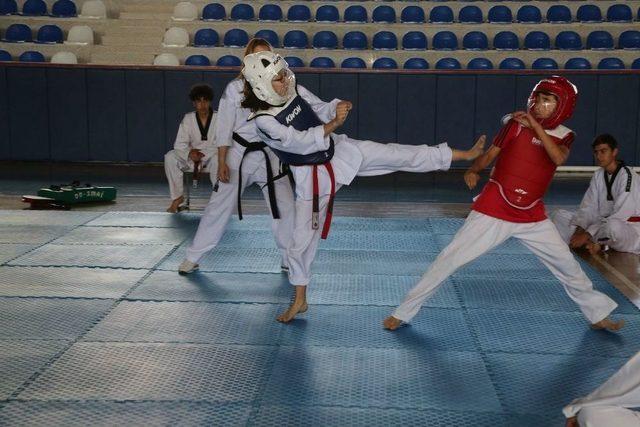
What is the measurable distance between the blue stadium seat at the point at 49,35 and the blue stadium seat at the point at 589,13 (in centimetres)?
923

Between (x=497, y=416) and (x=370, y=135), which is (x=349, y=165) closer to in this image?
(x=497, y=416)

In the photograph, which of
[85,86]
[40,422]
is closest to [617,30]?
[85,86]

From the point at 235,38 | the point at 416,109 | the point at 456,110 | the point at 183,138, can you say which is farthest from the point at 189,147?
the point at 235,38

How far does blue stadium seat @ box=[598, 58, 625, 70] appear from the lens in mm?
12453

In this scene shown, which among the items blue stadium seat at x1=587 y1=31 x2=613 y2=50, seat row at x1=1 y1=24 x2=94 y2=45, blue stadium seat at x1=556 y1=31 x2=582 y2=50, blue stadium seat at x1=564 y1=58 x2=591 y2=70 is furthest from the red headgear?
seat row at x1=1 y1=24 x2=94 y2=45

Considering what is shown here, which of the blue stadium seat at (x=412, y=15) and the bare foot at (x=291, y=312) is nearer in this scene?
the bare foot at (x=291, y=312)

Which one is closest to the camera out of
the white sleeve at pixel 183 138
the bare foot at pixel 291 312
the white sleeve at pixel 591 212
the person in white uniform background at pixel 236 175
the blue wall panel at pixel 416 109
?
the bare foot at pixel 291 312

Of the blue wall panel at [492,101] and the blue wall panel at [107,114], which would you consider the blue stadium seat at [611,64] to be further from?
the blue wall panel at [107,114]

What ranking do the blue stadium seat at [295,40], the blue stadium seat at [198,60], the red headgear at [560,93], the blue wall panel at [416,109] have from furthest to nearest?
the blue stadium seat at [295,40], the blue stadium seat at [198,60], the blue wall panel at [416,109], the red headgear at [560,93]

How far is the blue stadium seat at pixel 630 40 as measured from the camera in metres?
13.0

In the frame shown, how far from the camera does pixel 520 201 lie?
410 cm

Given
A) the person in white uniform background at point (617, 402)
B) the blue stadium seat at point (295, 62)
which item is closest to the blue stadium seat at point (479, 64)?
the blue stadium seat at point (295, 62)

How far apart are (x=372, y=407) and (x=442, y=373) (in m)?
0.55

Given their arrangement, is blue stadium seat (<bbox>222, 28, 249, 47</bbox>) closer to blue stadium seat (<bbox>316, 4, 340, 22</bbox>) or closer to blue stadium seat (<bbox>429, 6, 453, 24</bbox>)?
blue stadium seat (<bbox>316, 4, 340, 22</bbox>)
